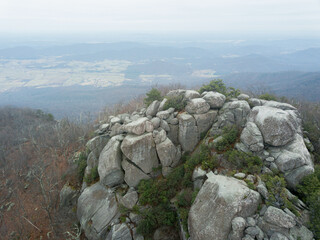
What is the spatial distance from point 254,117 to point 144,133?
9745 mm

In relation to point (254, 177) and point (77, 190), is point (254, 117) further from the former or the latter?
point (77, 190)

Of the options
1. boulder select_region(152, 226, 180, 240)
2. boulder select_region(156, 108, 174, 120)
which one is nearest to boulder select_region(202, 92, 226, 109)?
boulder select_region(156, 108, 174, 120)

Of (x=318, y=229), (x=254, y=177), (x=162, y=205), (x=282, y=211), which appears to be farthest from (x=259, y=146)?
(x=162, y=205)

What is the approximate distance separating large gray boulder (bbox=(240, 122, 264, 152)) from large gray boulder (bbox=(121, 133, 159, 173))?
7.79 meters

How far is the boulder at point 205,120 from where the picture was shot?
17438 mm

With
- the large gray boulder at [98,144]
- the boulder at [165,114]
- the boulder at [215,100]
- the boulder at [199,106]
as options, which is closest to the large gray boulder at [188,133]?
the boulder at [199,106]

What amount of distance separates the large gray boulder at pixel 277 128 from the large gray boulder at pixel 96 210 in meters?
14.0

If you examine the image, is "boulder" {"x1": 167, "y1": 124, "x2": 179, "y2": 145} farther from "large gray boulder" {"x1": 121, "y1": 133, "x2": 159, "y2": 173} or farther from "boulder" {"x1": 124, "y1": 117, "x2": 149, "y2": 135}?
"boulder" {"x1": 124, "y1": 117, "x2": 149, "y2": 135}

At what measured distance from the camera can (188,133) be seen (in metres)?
17.3

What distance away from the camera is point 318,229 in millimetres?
9305

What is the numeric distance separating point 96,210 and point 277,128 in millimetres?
16863

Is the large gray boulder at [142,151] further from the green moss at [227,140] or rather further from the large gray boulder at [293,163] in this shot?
the large gray boulder at [293,163]

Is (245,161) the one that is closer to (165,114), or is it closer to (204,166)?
(204,166)

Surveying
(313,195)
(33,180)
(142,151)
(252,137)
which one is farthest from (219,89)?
(33,180)
